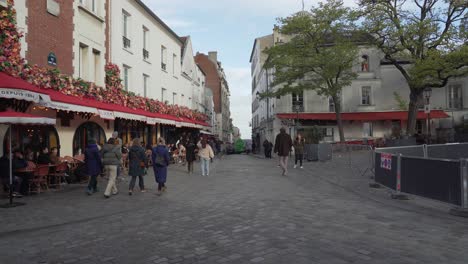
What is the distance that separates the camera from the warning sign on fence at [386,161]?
Answer: 1027cm

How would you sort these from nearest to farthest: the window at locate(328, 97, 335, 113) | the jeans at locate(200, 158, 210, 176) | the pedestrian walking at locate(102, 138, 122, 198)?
the pedestrian walking at locate(102, 138, 122, 198) < the jeans at locate(200, 158, 210, 176) < the window at locate(328, 97, 335, 113)

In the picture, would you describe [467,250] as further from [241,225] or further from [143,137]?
[143,137]

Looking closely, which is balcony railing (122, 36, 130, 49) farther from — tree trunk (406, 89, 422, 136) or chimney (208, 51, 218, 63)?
chimney (208, 51, 218, 63)

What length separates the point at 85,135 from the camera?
15516 mm

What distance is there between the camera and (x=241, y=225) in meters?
6.59

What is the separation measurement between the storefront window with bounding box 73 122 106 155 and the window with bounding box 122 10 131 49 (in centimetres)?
556

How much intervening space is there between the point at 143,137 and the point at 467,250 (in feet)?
65.4

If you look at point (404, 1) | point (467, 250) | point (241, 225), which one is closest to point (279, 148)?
point (241, 225)

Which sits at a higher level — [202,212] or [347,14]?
[347,14]

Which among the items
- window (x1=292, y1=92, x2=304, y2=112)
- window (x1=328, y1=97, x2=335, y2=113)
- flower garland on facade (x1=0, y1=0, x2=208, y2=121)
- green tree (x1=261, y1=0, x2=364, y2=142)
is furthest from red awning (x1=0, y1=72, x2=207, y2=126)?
window (x1=328, y1=97, x2=335, y2=113)

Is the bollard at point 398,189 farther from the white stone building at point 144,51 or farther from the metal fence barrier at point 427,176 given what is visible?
the white stone building at point 144,51

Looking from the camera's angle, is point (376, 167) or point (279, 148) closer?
point (376, 167)

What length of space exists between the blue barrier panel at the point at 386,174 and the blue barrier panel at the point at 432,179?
492 mm

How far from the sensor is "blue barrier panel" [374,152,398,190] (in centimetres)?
990
